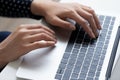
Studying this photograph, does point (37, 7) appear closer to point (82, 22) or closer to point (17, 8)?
point (17, 8)

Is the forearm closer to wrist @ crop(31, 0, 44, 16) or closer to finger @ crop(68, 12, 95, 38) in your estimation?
wrist @ crop(31, 0, 44, 16)

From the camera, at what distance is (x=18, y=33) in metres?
0.89

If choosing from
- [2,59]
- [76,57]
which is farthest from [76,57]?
[2,59]

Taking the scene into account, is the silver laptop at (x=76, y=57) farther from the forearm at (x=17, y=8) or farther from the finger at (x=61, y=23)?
the forearm at (x=17, y=8)

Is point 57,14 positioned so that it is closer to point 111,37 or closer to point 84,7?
point 84,7

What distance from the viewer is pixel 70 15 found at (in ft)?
3.10

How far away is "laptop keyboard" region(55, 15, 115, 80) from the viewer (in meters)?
0.80

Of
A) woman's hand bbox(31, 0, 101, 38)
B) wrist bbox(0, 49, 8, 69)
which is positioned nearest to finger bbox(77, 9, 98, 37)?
woman's hand bbox(31, 0, 101, 38)

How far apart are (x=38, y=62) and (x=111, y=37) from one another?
25cm

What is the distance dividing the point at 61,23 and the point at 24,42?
5.5 inches

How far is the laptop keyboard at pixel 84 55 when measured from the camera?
80 centimetres

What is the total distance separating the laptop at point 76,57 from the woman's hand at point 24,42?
23mm

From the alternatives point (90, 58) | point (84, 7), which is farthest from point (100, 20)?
point (90, 58)

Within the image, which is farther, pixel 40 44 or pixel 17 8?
pixel 17 8
